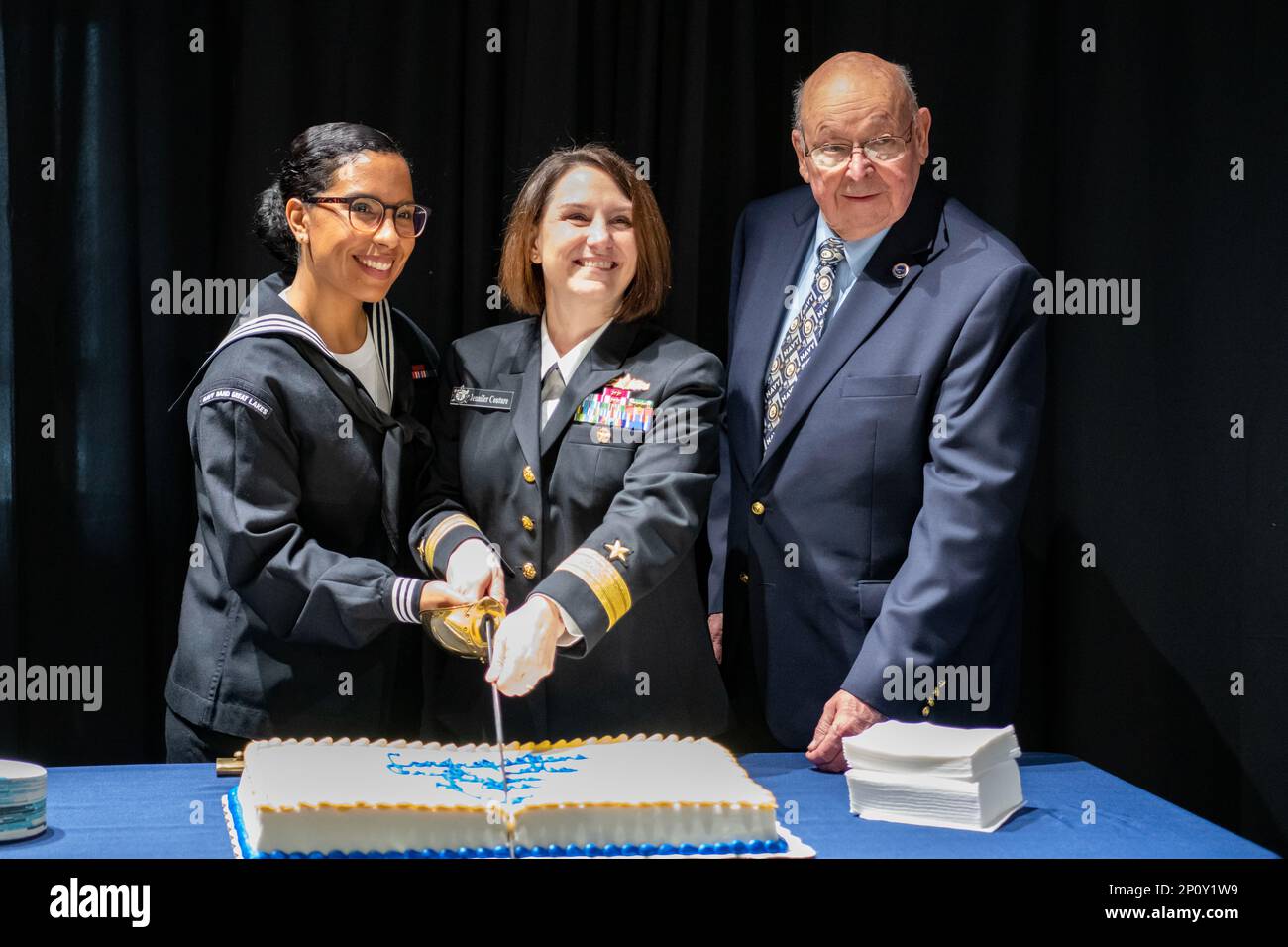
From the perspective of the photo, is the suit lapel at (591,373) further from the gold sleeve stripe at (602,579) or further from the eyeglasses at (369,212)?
the eyeglasses at (369,212)

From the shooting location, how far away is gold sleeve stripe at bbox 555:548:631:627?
255cm

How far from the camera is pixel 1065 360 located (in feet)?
11.5

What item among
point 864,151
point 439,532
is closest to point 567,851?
point 439,532

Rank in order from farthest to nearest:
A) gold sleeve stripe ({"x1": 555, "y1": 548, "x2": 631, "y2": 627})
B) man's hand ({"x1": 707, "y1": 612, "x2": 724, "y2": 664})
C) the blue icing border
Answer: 1. man's hand ({"x1": 707, "y1": 612, "x2": 724, "y2": 664})
2. gold sleeve stripe ({"x1": 555, "y1": 548, "x2": 631, "y2": 627})
3. the blue icing border

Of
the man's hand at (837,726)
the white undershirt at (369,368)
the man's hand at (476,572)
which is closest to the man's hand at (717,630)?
the man's hand at (837,726)

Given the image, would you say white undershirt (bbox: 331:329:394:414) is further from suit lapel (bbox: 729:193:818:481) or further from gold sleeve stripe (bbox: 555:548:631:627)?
suit lapel (bbox: 729:193:818:481)

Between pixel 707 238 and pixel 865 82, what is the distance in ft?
2.46

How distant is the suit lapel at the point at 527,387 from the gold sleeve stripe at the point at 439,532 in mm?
176

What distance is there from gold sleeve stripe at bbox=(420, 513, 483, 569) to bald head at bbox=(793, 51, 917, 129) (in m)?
1.15

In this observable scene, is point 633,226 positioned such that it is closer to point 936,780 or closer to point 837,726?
point 837,726

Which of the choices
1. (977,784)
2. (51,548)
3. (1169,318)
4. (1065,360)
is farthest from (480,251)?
(977,784)

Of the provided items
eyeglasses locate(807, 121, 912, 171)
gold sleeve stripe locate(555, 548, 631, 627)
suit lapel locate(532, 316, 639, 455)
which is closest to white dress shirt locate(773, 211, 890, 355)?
eyeglasses locate(807, 121, 912, 171)

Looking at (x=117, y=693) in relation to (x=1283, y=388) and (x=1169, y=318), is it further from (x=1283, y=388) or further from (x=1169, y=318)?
(x=1283, y=388)

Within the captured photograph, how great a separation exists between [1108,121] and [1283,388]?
0.80 metres
